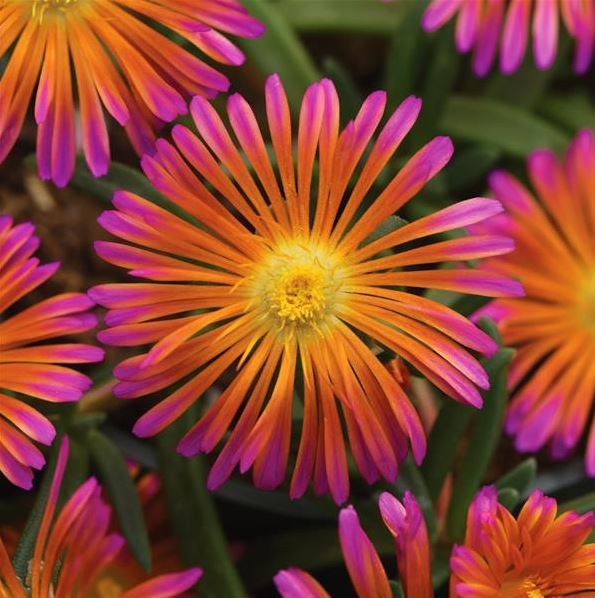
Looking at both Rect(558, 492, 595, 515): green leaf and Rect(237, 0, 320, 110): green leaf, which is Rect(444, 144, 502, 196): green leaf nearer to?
Rect(237, 0, 320, 110): green leaf

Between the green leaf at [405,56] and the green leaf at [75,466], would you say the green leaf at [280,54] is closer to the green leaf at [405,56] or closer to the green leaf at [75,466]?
the green leaf at [405,56]

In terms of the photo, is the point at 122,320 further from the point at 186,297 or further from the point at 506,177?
the point at 506,177

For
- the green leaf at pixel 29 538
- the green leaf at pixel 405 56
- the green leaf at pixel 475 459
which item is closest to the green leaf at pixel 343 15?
the green leaf at pixel 405 56

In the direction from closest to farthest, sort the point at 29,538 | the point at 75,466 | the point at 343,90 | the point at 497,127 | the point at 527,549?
the point at 527,549, the point at 29,538, the point at 75,466, the point at 343,90, the point at 497,127

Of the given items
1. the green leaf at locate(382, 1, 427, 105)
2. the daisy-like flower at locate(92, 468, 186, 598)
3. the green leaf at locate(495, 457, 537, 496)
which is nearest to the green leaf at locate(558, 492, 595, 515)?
the green leaf at locate(495, 457, 537, 496)

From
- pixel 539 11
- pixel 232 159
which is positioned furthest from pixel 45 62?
pixel 539 11

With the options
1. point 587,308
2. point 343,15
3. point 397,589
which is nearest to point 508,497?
point 397,589

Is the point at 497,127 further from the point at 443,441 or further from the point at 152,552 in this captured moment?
the point at 152,552
